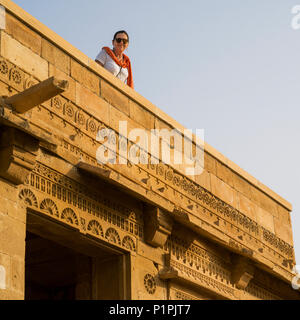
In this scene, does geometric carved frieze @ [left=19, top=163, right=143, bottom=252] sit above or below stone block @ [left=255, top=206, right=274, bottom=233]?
below

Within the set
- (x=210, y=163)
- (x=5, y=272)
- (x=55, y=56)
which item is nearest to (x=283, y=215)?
(x=210, y=163)

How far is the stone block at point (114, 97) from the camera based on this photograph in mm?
8276

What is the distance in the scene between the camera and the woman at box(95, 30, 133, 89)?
30.1 ft

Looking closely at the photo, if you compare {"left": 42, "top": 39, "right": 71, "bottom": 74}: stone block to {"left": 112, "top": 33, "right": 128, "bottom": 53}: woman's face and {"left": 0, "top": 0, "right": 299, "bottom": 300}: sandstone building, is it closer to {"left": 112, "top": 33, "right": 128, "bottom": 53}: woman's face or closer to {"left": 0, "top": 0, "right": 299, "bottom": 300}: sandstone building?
{"left": 0, "top": 0, "right": 299, "bottom": 300}: sandstone building

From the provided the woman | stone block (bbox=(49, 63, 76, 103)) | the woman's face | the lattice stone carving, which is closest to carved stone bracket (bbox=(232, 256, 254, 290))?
the lattice stone carving

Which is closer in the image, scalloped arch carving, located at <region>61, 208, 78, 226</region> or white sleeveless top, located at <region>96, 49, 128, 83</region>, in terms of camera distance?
scalloped arch carving, located at <region>61, 208, 78, 226</region>

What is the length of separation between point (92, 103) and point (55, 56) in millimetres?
653

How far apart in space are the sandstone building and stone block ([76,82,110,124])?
0.5 inches

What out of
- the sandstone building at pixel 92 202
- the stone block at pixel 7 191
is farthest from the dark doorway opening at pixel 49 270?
the stone block at pixel 7 191

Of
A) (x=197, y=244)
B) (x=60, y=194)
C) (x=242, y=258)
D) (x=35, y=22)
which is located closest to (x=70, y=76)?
(x=35, y=22)

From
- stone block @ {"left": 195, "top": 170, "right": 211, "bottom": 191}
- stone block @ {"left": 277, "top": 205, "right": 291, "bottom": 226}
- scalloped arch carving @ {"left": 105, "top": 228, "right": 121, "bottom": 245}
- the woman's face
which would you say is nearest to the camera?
scalloped arch carving @ {"left": 105, "top": 228, "right": 121, "bottom": 245}

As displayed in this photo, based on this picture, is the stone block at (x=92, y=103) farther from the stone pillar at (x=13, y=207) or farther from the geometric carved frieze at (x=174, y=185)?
the stone pillar at (x=13, y=207)

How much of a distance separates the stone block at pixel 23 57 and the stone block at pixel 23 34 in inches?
2.0

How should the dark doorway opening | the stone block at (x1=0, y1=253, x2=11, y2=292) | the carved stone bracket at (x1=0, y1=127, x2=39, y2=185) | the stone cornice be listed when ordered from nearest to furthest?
the stone block at (x1=0, y1=253, x2=11, y2=292), the carved stone bracket at (x1=0, y1=127, x2=39, y2=185), the stone cornice, the dark doorway opening
